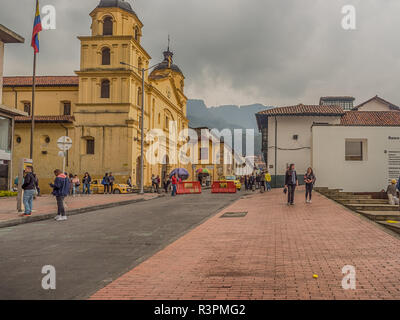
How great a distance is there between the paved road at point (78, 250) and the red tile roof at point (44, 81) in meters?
31.4

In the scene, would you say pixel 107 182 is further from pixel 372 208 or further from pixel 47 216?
pixel 372 208

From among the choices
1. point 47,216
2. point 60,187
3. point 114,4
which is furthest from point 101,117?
point 60,187

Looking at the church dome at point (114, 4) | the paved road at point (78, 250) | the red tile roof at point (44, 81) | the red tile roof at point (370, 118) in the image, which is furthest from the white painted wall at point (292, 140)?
the paved road at point (78, 250)

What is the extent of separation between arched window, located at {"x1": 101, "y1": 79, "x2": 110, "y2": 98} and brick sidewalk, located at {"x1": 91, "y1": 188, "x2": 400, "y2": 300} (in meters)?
30.0

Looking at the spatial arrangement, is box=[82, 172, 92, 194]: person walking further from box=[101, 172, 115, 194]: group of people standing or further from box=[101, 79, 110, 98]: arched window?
box=[101, 79, 110, 98]: arched window

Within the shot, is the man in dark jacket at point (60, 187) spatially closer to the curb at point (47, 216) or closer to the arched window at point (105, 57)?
the curb at point (47, 216)

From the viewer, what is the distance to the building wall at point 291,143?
39406 millimetres

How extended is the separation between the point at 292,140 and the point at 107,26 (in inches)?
837

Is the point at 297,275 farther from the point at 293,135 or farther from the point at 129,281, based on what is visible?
the point at 293,135

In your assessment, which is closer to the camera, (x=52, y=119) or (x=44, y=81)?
(x=52, y=119)

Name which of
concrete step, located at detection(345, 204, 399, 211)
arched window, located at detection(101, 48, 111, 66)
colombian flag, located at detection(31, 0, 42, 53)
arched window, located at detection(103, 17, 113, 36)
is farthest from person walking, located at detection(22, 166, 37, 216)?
arched window, located at detection(103, 17, 113, 36)

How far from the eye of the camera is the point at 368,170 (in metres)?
24.6

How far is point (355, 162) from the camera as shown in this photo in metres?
24.8
